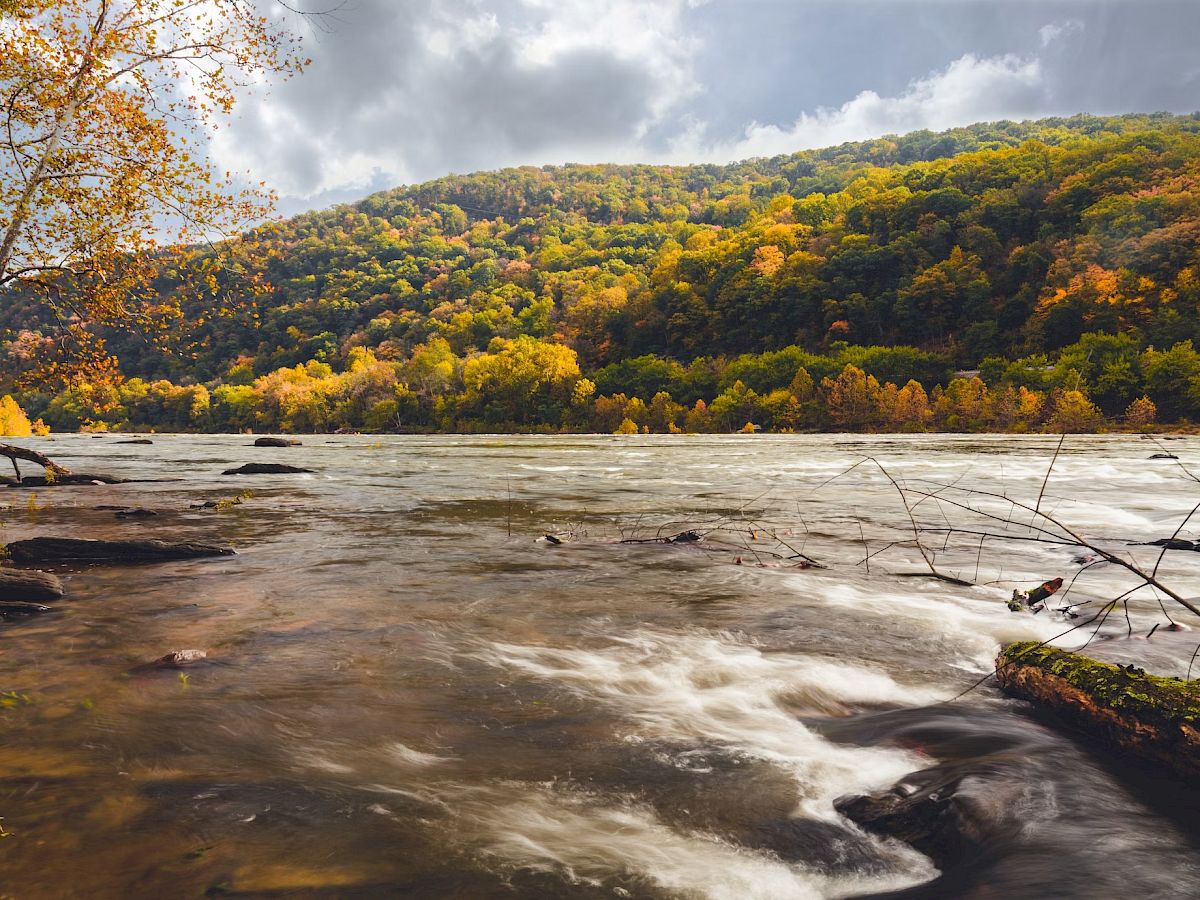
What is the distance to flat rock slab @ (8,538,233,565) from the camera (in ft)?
32.9

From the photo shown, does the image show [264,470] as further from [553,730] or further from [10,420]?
[10,420]

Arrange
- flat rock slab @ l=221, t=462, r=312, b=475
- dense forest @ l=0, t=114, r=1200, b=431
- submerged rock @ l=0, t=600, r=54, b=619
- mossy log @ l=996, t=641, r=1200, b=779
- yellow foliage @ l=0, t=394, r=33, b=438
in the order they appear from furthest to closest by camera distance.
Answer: yellow foliage @ l=0, t=394, r=33, b=438 < dense forest @ l=0, t=114, r=1200, b=431 < flat rock slab @ l=221, t=462, r=312, b=475 < submerged rock @ l=0, t=600, r=54, b=619 < mossy log @ l=996, t=641, r=1200, b=779

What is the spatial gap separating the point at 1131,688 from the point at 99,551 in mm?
12713

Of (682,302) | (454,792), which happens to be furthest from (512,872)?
(682,302)

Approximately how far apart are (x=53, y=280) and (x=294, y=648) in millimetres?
10004

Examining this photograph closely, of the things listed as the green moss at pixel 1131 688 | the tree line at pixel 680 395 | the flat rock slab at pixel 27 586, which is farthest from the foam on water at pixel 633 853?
the tree line at pixel 680 395

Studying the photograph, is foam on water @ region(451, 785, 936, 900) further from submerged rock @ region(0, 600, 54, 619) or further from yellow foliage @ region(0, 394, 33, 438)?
yellow foliage @ region(0, 394, 33, 438)

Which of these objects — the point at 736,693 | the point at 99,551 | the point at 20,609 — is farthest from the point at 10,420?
the point at 736,693

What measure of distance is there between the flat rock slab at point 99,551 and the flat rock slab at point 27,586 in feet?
6.75

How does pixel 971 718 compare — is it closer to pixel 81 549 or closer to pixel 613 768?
pixel 613 768

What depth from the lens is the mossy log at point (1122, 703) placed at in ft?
12.3

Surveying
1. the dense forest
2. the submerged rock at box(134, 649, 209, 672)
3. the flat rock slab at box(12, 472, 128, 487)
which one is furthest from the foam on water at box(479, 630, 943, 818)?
the dense forest

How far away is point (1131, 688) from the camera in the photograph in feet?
13.7

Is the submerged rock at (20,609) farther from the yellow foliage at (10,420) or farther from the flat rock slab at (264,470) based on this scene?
the yellow foliage at (10,420)
